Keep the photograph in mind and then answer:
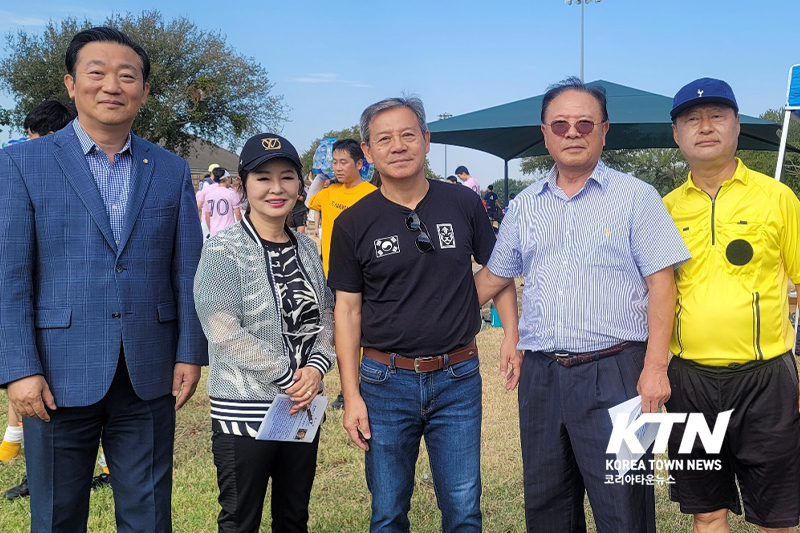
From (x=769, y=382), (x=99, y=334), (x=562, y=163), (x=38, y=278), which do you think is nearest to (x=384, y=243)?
(x=562, y=163)

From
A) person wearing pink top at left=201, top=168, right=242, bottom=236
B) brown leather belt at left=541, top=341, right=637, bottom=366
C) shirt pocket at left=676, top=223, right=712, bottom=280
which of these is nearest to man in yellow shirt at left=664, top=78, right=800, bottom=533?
shirt pocket at left=676, top=223, right=712, bottom=280

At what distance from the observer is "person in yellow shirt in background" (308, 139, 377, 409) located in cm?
512

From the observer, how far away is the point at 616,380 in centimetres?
237

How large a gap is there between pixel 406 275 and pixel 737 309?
1260mm

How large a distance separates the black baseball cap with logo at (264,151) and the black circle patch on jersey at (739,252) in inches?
67.3

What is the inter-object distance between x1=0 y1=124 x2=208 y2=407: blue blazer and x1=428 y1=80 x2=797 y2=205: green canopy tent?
17.9 ft

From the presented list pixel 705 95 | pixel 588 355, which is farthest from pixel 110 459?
pixel 705 95

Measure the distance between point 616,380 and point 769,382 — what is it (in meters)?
0.64

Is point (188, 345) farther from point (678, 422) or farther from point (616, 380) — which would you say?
point (678, 422)

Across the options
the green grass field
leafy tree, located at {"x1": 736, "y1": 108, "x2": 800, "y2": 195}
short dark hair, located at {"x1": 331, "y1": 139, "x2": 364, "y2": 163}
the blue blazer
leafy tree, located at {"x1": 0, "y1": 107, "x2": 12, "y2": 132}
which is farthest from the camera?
leafy tree, located at {"x1": 0, "y1": 107, "x2": 12, "y2": 132}

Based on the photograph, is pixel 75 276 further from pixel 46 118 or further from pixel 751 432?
pixel 751 432

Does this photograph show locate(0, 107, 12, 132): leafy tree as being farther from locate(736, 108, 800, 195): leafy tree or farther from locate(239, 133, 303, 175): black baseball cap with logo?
locate(239, 133, 303, 175): black baseball cap with logo

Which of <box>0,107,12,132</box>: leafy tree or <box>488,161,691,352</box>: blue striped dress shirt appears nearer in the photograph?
<box>488,161,691,352</box>: blue striped dress shirt

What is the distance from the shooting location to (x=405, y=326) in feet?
8.00
